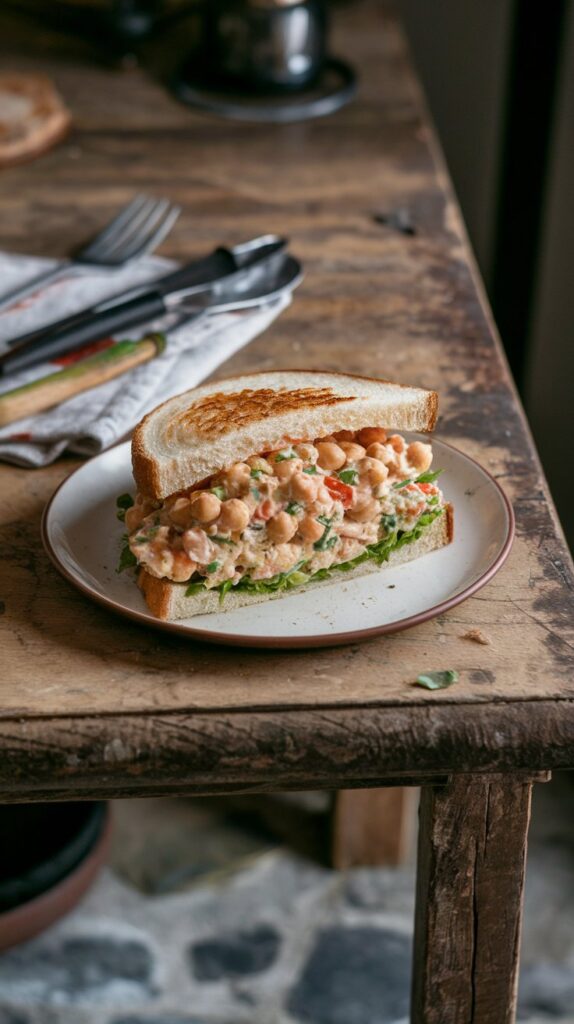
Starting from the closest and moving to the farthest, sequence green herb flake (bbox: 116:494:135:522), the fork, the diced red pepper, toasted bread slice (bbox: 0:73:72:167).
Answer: the diced red pepper < green herb flake (bbox: 116:494:135:522) < the fork < toasted bread slice (bbox: 0:73:72:167)

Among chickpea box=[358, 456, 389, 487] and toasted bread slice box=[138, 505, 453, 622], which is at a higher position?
chickpea box=[358, 456, 389, 487]

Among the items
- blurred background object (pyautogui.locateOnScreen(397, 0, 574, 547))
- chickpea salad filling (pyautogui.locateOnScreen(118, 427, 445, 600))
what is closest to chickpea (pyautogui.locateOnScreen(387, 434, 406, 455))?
chickpea salad filling (pyautogui.locateOnScreen(118, 427, 445, 600))

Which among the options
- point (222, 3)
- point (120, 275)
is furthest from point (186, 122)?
point (120, 275)

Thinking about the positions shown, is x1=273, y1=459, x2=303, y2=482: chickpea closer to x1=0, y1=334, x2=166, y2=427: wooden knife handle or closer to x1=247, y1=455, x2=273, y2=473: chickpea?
x1=247, y1=455, x2=273, y2=473: chickpea

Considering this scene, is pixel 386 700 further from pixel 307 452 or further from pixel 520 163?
pixel 520 163

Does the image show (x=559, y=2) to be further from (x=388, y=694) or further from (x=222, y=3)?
(x=388, y=694)

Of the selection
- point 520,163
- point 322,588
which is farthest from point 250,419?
point 520,163
